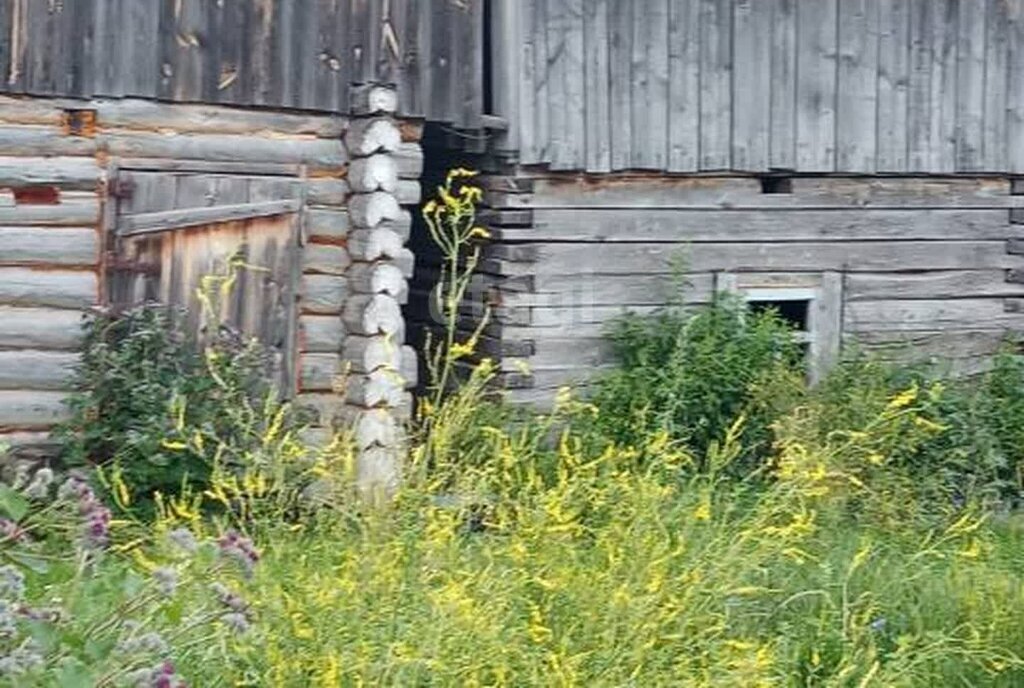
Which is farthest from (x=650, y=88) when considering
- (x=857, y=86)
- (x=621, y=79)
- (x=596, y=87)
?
(x=857, y=86)

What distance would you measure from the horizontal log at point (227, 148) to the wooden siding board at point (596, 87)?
65.9 inches

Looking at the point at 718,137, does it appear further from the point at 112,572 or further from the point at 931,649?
the point at 112,572

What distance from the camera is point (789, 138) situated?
500 inches

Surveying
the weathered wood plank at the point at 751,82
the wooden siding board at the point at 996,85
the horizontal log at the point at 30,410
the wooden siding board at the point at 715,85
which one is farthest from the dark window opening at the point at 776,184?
the horizontal log at the point at 30,410

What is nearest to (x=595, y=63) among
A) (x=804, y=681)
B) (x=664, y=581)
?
(x=804, y=681)

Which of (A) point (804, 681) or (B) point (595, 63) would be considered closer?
(A) point (804, 681)

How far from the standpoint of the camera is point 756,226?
1270 centimetres

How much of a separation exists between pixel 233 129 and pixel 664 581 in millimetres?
5241

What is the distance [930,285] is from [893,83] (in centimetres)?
143

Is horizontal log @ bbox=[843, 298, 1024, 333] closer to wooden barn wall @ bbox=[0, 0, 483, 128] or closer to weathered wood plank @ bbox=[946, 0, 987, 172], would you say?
weathered wood plank @ bbox=[946, 0, 987, 172]

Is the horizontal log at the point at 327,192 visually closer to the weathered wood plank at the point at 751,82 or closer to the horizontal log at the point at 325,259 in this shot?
the horizontal log at the point at 325,259

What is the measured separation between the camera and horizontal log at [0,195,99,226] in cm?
994

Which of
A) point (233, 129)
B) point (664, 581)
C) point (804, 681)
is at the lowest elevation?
point (804, 681)

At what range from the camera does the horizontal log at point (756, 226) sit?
→ 11945 mm
